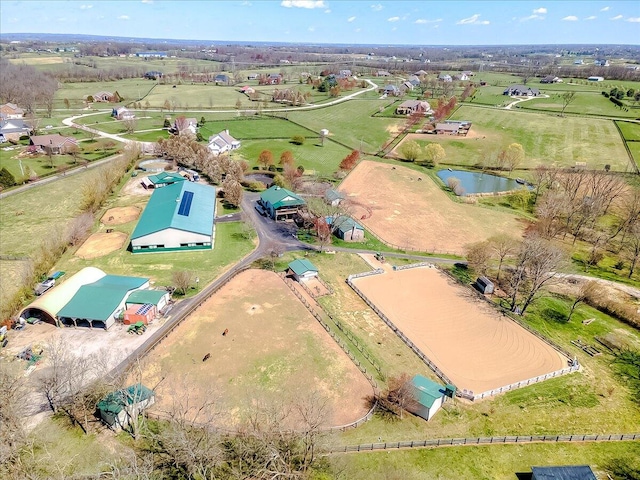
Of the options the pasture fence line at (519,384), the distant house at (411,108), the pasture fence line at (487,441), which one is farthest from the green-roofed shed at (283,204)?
the distant house at (411,108)

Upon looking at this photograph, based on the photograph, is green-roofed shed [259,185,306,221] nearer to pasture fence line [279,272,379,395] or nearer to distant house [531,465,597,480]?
pasture fence line [279,272,379,395]

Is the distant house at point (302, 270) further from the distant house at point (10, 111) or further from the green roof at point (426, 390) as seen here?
the distant house at point (10, 111)

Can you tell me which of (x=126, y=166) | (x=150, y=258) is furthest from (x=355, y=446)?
(x=126, y=166)

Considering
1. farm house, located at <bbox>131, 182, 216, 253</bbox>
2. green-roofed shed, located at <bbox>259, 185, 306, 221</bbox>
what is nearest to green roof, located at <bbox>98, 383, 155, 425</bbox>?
farm house, located at <bbox>131, 182, 216, 253</bbox>

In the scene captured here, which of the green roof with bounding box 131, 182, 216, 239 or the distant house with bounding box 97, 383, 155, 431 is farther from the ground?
the green roof with bounding box 131, 182, 216, 239

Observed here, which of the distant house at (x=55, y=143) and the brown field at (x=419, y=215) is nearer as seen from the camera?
the brown field at (x=419, y=215)

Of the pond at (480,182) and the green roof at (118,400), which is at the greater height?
the pond at (480,182)

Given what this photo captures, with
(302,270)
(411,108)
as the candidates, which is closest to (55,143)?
(302,270)
